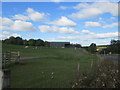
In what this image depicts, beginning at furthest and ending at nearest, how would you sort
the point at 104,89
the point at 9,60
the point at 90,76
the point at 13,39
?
the point at 13,39
the point at 9,60
the point at 90,76
the point at 104,89

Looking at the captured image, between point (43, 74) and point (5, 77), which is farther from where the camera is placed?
point (43, 74)

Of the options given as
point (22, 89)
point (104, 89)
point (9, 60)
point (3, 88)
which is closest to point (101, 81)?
point (104, 89)

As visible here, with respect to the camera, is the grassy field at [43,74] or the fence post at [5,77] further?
the grassy field at [43,74]

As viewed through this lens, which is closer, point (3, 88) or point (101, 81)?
point (3, 88)

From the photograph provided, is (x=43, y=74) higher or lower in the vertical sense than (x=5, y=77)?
lower

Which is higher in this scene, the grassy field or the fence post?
the fence post

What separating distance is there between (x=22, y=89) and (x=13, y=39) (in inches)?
3591

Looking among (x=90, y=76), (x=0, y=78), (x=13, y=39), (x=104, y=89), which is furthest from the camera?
(x=13, y=39)

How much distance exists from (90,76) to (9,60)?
31.7 feet

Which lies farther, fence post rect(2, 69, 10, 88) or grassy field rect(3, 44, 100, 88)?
grassy field rect(3, 44, 100, 88)

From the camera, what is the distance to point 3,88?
4.61m

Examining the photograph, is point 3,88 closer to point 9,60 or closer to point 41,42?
point 9,60

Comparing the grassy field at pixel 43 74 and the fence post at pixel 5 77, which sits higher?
the fence post at pixel 5 77

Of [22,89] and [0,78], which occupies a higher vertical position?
[0,78]
